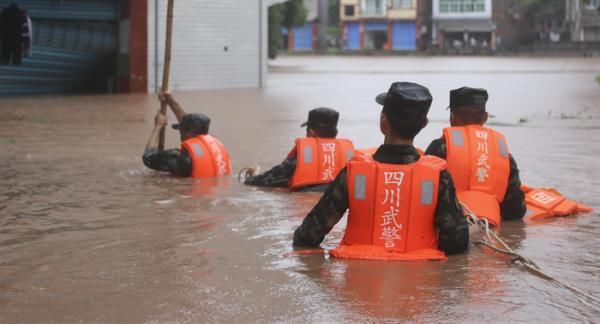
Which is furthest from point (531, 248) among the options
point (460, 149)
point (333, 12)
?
point (333, 12)

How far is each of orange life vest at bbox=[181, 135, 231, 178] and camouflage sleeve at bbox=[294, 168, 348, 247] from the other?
4.05 m

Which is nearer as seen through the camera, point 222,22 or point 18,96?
point 18,96

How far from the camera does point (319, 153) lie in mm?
9273

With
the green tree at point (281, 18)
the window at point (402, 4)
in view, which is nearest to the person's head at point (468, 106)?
the green tree at point (281, 18)

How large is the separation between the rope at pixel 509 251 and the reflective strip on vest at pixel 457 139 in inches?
19.9

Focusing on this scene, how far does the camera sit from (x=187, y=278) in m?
5.94

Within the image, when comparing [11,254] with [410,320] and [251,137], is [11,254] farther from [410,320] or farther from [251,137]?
[251,137]

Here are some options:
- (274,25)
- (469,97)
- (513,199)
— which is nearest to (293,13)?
(274,25)

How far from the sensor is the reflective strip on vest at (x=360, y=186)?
5910 mm

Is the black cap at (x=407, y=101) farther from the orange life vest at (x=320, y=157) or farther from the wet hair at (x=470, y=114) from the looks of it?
the orange life vest at (x=320, y=157)

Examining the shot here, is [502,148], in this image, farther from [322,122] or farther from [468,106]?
[322,122]

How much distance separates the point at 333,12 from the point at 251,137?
8915 cm

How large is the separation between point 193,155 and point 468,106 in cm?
373

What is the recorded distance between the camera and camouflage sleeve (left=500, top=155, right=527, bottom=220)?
7.51m
